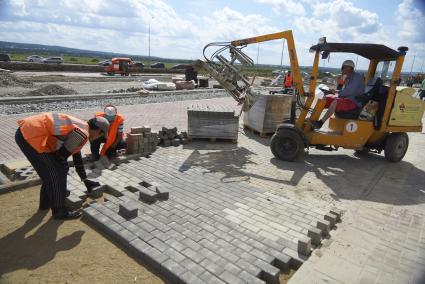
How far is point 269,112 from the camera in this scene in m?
9.50

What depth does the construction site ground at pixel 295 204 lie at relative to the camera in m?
3.47

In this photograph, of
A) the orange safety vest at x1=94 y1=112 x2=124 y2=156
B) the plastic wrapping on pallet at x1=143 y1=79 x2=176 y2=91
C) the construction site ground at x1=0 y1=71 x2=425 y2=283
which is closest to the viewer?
the construction site ground at x1=0 y1=71 x2=425 y2=283

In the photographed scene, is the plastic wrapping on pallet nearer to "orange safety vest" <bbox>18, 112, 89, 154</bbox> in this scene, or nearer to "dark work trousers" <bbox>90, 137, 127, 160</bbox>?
"dark work trousers" <bbox>90, 137, 127, 160</bbox>

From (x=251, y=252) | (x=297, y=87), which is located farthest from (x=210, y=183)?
(x=297, y=87)

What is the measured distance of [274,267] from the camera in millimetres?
3469

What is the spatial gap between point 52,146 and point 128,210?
1254 millimetres

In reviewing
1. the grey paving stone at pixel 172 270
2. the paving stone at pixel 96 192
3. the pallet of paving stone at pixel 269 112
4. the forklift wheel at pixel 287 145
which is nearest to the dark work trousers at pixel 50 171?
the paving stone at pixel 96 192

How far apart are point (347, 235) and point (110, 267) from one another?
2960 mm

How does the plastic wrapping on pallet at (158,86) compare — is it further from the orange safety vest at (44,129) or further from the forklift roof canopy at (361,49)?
the orange safety vest at (44,129)

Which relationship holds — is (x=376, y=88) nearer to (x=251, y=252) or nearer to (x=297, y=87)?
(x=297, y=87)

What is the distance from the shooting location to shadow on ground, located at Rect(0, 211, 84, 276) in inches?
138

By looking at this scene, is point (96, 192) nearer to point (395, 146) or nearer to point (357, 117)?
point (357, 117)

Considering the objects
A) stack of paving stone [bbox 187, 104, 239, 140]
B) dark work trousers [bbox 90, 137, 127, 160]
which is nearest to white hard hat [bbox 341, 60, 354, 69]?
stack of paving stone [bbox 187, 104, 239, 140]

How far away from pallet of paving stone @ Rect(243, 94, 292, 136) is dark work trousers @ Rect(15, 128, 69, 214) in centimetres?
623
